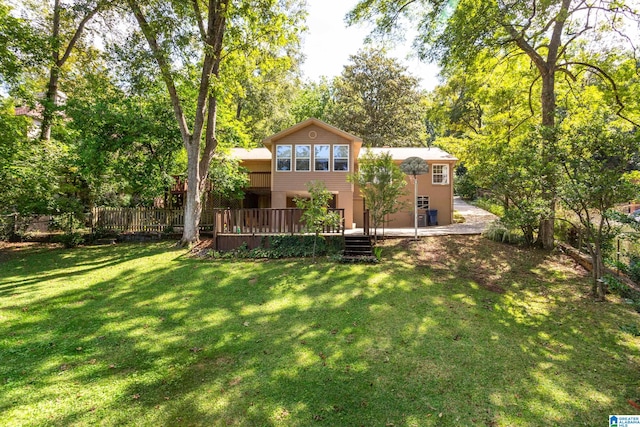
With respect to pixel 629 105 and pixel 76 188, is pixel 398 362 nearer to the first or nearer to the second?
pixel 629 105

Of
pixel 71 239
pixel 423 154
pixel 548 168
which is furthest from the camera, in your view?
pixel 423 154

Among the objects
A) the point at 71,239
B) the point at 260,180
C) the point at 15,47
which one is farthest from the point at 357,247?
the point at 15,47

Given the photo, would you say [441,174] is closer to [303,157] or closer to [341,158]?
[341,158]

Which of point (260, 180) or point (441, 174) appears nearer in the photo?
point (441, 174)

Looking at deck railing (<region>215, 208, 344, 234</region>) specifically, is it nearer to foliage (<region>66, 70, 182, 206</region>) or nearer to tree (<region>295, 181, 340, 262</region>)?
tree (<region>295, 181, 340, 262</region>)

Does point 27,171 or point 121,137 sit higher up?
point 121,137

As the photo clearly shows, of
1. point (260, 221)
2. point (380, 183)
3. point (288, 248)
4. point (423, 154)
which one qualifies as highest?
point (423, 154)

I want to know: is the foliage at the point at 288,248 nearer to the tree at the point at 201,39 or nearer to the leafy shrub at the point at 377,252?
the leafy shrub at the point at 377,252

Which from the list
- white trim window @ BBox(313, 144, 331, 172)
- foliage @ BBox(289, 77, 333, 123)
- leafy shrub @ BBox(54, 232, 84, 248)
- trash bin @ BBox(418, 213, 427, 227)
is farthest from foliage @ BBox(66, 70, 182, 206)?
foliage @ BBox(289, 77, 333, 123)

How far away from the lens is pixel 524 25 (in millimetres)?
10250

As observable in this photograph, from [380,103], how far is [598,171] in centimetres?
2527

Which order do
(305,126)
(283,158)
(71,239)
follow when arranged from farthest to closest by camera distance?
(283,158), (305,126), (71,239)

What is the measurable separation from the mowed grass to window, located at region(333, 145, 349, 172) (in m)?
7.78

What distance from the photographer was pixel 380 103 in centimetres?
2995
